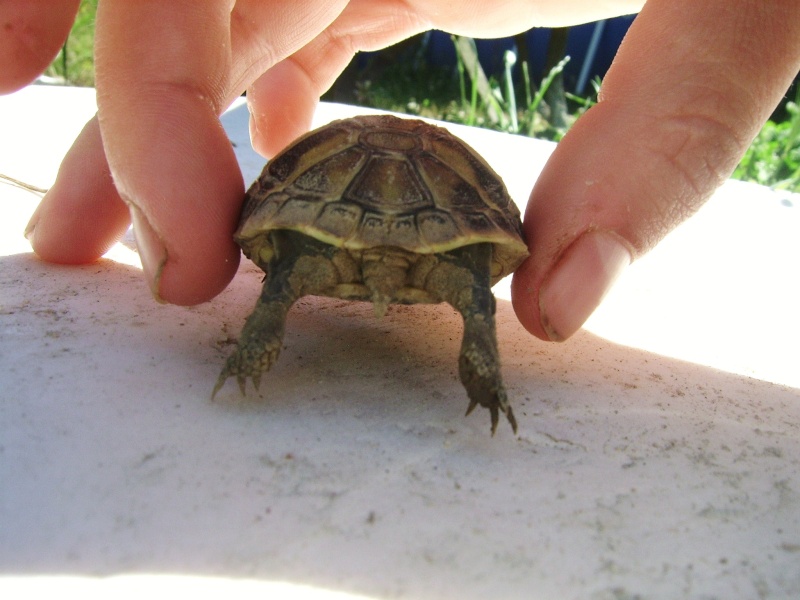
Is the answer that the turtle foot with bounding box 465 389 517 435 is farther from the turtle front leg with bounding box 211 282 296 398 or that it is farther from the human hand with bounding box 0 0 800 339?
the turtle front leg with bounding box 211 282 296 398

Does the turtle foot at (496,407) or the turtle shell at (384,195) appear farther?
the turtle shell at (384,195)

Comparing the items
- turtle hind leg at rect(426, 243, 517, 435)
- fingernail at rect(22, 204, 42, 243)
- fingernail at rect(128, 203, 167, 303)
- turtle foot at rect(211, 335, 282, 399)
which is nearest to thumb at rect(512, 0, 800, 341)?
turtle hind leg at rect(426, 243, 517, 435)

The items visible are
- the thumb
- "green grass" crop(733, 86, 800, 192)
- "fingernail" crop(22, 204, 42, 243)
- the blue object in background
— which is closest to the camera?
the thumb

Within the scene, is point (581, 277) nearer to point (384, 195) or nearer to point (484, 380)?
point (484, 380)

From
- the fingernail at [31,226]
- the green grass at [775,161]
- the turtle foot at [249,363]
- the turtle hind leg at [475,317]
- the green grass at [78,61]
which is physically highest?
the turtle hind leg at [475,317]

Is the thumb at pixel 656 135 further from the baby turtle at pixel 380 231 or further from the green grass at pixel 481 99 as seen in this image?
the green grass at pixel 481 99

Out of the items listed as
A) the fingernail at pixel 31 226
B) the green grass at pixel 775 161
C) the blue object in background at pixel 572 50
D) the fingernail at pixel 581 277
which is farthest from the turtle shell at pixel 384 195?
the blue object in background at pixel 572 50

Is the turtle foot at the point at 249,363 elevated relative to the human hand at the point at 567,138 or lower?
lower

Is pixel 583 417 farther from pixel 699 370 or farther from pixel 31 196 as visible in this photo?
pixel 31 196
